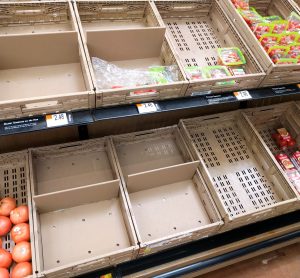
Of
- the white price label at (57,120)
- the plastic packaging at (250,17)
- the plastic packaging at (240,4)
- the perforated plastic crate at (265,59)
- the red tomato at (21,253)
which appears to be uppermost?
the plastic packaging at (240,4)

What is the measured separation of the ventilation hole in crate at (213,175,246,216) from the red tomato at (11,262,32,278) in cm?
121

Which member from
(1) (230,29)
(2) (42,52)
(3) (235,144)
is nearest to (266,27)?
(1) (230,29)

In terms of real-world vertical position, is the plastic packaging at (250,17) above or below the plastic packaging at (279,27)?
above

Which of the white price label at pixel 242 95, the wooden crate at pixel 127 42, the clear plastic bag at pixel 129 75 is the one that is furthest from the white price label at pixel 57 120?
the white price label at pixel 242 95

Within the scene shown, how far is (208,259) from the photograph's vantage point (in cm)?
214

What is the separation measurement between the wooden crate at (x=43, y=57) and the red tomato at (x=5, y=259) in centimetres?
75

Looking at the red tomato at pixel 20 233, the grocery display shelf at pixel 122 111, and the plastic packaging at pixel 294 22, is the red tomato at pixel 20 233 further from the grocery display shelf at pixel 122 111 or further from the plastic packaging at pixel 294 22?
the plastic packaging at pixel 294 22

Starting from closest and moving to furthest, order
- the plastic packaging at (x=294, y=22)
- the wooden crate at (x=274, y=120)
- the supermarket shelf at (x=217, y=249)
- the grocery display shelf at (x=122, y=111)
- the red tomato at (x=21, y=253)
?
the grocery display shelf at (x=122, y=111) < the red tomato at (x=21, y=253) < the supermarket shelf at (x=217, y=249) < the plastic packaging at (x=294, y=22) < the wooden crate at (x=274, y=120)

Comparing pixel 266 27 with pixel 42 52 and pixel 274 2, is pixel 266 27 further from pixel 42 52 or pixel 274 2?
pixel 42 52

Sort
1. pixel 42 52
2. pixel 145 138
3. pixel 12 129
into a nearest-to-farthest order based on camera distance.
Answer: pixel 12 129, pixel 42 52, pixel 145 138

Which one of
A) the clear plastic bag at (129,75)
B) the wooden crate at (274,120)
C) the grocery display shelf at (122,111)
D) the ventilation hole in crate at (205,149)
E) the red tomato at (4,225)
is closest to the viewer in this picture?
the grocery display shelf at (122,111)

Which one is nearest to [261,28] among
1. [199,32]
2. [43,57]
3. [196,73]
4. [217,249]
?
[199,32]

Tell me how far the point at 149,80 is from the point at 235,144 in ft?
3.04

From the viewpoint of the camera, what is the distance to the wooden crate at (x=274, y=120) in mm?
2496
